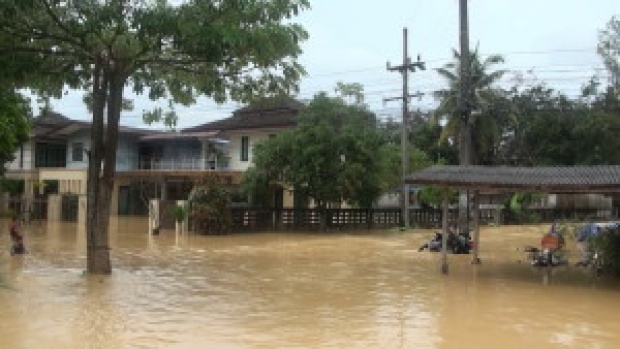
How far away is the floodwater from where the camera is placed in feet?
35.5

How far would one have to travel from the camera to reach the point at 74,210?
41.7 m

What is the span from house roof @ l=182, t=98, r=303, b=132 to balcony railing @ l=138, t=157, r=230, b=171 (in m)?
2.04

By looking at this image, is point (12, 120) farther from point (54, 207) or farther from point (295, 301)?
point (54, 207)

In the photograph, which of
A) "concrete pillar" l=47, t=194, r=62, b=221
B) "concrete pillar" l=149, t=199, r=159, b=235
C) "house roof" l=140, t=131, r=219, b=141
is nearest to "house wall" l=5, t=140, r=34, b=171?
"house roof" l=140, t=131, r=219, b=141

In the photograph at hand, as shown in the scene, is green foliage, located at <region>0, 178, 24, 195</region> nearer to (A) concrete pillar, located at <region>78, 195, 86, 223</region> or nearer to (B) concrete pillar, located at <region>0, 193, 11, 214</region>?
(B) concrete pillar, located at <region>0, 193, 11, 214</region>

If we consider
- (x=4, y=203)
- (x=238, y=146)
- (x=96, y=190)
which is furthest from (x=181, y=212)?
(x=4, y=203)

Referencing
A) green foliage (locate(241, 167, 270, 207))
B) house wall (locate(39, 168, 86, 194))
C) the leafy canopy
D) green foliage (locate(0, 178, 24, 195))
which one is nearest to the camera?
the leafy canopy

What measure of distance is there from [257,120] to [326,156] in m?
13.0

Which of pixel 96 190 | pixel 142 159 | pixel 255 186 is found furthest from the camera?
pixel 142 159

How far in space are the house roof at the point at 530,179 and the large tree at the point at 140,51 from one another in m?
4.59

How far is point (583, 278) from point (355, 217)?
18.8 meters

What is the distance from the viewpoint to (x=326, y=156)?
109 feet

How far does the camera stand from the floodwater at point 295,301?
10.8m

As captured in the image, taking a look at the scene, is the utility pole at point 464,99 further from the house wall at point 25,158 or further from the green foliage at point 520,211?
the house wall at point 25,158
